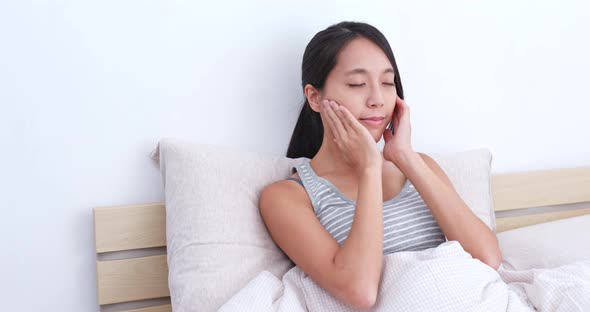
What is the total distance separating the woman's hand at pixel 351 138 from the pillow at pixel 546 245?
0.46 meters

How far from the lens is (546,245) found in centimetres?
144

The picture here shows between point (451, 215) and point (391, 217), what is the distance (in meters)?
0.13

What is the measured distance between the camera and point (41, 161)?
139cm

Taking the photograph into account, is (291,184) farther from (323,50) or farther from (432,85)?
(432,85)

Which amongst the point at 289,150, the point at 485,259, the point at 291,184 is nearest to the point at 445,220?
the point at 485,259

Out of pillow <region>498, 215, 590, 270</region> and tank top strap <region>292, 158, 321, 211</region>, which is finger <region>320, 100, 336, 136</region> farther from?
pillow <region>498, 215, 590, 270</region>

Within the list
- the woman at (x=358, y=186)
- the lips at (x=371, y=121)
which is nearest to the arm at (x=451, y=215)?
the woman at (x=358, y=186)

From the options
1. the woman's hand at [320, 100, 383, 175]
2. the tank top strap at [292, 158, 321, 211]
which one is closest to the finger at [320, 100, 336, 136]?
the woman's hand at [320, 100, 383, 175]

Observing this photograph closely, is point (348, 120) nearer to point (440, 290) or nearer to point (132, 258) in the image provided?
point (440, 290)

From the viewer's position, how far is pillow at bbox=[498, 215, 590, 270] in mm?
1391

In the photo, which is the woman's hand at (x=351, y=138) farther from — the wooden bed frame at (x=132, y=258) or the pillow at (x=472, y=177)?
the wooden bed frame at (x=132, y=258)

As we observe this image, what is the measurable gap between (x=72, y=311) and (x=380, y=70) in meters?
0.92

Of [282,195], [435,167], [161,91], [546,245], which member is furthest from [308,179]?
[546,245]

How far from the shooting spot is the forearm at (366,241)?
112 cm
